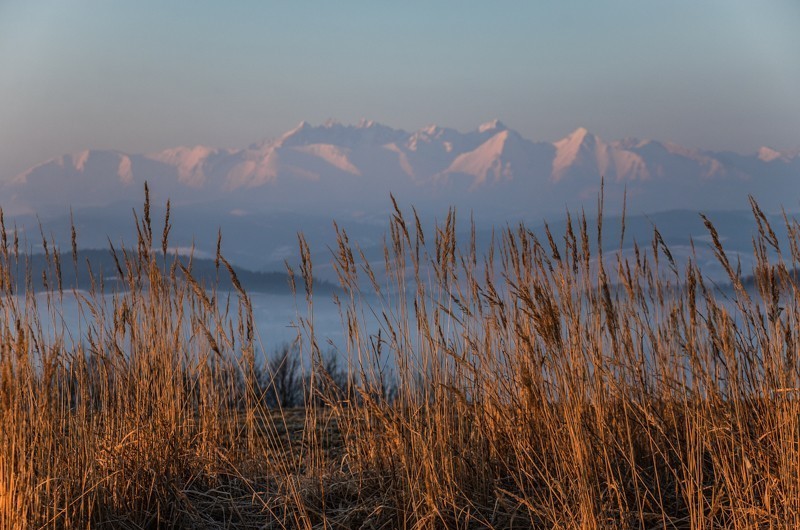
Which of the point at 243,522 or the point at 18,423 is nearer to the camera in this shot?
the point at 18,423

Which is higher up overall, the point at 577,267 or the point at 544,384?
the point at 577,267

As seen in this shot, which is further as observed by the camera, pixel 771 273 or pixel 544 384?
pixel 544 384

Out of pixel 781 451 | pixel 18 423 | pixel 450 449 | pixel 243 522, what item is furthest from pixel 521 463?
pixel 18 423

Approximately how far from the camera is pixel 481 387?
11.0 feet

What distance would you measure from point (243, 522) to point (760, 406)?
7.28 ft

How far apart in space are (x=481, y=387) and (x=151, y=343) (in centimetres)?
146

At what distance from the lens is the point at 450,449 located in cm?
305

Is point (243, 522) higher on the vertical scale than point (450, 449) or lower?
lower

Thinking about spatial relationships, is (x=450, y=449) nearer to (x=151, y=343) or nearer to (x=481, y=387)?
(x=481, y=387)

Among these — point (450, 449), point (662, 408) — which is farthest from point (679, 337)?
point (450, 449)

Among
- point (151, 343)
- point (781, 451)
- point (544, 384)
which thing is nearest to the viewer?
point (781, 451)

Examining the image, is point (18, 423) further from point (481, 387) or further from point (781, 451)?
point (781, 451)

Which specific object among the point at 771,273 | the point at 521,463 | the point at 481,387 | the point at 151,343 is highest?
the point at 771,273

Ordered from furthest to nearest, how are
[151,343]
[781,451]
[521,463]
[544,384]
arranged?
1. [151,343]
2. [521,463]
3. [544,384]
4. [781,451]
